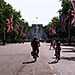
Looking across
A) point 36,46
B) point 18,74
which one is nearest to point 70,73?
point 18,74

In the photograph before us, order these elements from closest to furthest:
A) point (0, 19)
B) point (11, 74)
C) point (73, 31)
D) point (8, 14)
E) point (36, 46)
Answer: point (11, 74), point (36, 46), point (0, 19), point (73, 31), point (8, 14)

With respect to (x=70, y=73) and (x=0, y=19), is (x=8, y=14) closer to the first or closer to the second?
(x=0, y=19)

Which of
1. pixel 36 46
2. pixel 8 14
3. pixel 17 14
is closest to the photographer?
pixel 36 46

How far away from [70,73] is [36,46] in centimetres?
1088

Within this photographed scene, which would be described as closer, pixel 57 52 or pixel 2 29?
pixel 57 52

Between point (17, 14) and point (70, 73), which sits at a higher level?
point (17, 14)

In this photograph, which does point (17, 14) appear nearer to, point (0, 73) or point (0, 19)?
point (0, 19)

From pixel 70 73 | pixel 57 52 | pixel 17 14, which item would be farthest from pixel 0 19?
pixel 70 73

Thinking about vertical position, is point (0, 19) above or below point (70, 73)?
above

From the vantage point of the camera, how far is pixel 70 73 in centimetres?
1870

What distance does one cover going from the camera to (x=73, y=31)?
11162 centimetres

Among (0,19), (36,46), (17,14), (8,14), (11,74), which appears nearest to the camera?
(11,74)

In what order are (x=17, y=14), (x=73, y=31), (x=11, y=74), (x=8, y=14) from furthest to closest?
(x=17, y=14) → (x=8, y=14) → (x=73, y=31) → (x=11, y=74)

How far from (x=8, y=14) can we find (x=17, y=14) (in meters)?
32.8
